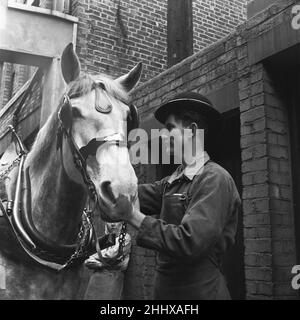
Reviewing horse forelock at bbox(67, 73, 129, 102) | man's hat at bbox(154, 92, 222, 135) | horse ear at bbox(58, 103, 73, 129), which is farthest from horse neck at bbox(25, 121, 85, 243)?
man's hat at bbox(154, 92, 222, 135)

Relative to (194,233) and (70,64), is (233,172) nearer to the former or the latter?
(70,64)

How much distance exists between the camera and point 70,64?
232 cm

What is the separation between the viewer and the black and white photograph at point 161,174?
1995 mm

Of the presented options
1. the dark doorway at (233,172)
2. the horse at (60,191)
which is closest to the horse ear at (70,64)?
the horse at (60,191)

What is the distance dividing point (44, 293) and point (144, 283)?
8.51 feet

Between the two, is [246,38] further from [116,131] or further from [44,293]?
[44,293]

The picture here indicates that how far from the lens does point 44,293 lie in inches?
94.2

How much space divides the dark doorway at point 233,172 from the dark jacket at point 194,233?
6.43 ft

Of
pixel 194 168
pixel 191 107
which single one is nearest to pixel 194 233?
pixel 194 168

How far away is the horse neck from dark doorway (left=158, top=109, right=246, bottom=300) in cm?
195

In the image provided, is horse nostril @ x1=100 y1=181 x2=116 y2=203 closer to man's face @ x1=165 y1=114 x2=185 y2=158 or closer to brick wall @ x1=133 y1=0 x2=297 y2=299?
man's face @ x1=165 y1=114 x2=185 y2=158

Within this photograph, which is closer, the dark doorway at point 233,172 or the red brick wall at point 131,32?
the dark doorway at point 233,172

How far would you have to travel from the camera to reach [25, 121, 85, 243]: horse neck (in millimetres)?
2350

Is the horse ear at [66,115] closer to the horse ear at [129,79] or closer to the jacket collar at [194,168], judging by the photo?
the horse ear at [129,79]
